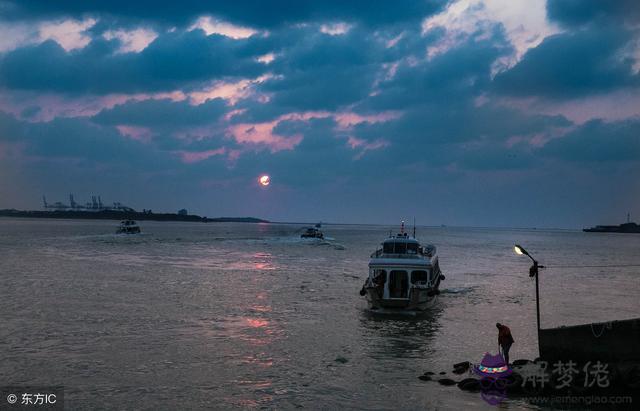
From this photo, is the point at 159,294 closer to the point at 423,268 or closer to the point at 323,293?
the point at 323,293

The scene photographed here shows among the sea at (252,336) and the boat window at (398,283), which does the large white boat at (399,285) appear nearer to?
the boat window at (398,283)

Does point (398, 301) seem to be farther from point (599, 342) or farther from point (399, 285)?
point (599, 342)

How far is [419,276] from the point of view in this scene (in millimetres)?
31500

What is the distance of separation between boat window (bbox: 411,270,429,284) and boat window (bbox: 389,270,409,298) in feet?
1.65

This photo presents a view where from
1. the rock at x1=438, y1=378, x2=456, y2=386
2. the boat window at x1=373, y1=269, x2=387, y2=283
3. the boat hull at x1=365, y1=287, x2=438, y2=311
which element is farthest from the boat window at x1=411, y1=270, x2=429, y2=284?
the rock at x1=438, y1=378, x2=456, y2=386

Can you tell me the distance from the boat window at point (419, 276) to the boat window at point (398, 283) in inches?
19.8

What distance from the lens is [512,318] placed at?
29734 mm

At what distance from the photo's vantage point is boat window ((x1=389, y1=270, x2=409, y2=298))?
30.6m

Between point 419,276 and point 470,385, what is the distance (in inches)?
626

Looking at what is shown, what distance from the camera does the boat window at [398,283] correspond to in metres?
30.6

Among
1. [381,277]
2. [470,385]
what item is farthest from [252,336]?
[470,385]

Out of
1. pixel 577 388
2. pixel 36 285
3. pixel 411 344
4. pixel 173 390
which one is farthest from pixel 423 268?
pixel 36 285

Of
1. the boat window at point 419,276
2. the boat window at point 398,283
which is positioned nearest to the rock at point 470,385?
the boat window at point 398,283

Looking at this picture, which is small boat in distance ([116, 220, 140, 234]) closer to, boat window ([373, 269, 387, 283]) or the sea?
the sea
